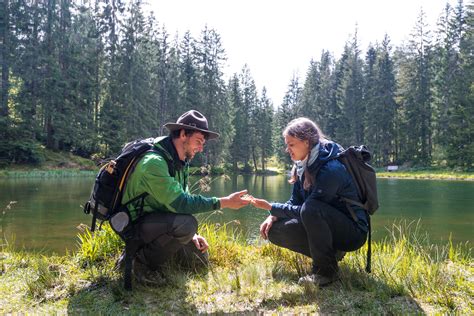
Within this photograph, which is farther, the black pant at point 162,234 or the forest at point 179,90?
the forest at point 179,90

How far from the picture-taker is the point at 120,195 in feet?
9.48

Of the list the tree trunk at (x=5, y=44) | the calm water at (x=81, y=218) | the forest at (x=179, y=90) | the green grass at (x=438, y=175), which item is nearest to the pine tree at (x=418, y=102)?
the forest at (x=179, y=90)

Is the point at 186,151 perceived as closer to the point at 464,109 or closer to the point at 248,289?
the point at 248,289

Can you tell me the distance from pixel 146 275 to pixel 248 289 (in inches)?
33.9

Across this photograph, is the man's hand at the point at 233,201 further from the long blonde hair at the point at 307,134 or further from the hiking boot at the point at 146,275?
the hiking boot at the point at 146,275

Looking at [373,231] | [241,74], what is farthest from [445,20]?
[373,231]

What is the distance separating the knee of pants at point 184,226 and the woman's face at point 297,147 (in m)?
0.96

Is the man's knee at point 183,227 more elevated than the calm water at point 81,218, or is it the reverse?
the man's knee at point 183,227

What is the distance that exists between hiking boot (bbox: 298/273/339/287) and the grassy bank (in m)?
0.05

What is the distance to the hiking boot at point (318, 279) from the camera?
2900 millimetres

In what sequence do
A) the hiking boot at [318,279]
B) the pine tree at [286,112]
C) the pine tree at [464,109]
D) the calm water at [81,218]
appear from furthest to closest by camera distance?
the pine tree at [286,112] → the pine tree at [464,109] → the calm water at [81,218] → the hiking boot at [318,279]

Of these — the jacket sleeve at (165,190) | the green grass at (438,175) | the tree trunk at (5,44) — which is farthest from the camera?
the green grass at (438,175)

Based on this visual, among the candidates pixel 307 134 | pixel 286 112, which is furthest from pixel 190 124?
pixel 286 112

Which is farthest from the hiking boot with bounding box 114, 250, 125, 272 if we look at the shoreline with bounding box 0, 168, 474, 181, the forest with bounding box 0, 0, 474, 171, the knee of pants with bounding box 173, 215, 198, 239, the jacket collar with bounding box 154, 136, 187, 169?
the forest with bounding box 0, 0, 474, 171
